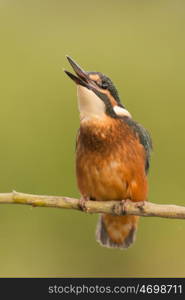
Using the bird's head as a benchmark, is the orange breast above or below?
below

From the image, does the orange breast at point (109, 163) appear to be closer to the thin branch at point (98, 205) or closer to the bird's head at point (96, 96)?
the bird's head at point (96, 96)

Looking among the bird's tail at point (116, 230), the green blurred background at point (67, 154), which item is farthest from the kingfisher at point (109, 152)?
the green blurred background at point (67, 154)

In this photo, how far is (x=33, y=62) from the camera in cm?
921

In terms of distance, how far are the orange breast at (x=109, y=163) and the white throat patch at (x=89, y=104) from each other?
0.10 meters

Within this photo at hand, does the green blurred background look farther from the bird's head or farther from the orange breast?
the bird's head

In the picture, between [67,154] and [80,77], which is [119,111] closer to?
[80,77]

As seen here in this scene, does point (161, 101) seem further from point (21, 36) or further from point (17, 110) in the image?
point (21, 36)

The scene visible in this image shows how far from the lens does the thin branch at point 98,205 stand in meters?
4.64

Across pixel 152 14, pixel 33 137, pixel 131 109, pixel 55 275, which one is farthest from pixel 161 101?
pixel 152 14

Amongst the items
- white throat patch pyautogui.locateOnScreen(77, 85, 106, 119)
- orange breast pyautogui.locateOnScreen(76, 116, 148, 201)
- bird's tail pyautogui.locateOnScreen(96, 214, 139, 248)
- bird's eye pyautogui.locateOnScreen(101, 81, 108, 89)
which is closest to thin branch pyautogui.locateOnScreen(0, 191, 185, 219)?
orange breast pyautogui.locateOnScreen(76, 116, 148, 201)

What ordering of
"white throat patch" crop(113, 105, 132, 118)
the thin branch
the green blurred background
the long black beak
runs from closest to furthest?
the thin branch
the long black beak
"white throat patch" crop(113, 105, 132, 118)
the green blurred background

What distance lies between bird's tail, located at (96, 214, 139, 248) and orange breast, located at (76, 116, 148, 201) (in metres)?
0.58

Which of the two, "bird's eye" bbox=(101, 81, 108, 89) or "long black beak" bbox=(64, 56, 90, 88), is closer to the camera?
"long black beak" bbox=(64, 56, 90, 88)

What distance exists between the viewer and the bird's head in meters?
5.29
